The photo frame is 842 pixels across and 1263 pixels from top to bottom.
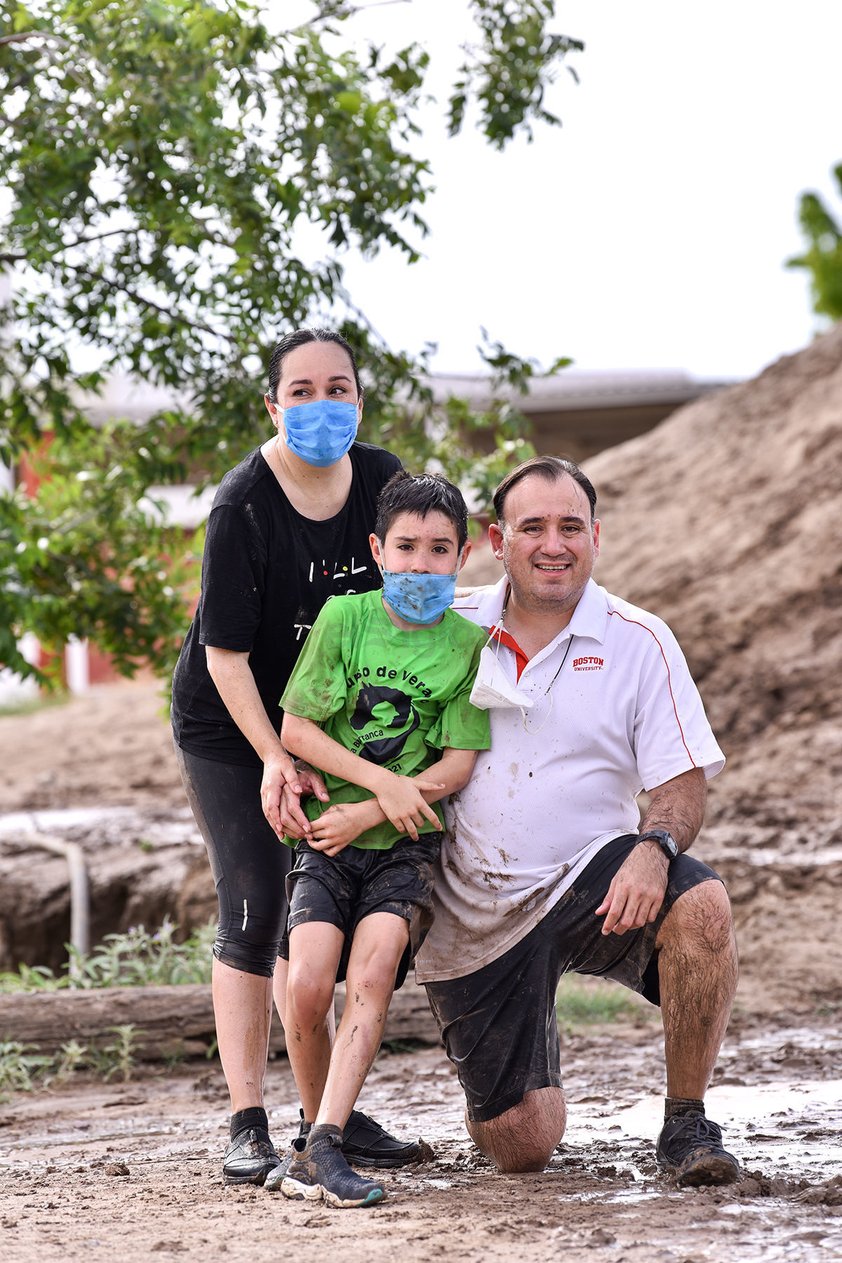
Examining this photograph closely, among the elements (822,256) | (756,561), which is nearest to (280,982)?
(756,561)

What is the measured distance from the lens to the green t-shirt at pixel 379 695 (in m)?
3.69

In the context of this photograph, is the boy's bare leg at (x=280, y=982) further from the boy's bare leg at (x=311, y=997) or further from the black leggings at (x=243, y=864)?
the boy's bare leg at (x=311, y=997)

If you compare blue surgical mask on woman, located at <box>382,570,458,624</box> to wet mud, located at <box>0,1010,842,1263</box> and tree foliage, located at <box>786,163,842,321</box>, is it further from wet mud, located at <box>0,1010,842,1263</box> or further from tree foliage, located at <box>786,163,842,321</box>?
tree foliage, located at <box>786,163,842,321</box>

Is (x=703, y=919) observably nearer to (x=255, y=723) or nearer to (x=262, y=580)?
A: (x=255, y=723)

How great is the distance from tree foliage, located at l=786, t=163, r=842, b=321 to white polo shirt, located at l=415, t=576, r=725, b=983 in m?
23.9

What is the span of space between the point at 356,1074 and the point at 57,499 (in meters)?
4.02

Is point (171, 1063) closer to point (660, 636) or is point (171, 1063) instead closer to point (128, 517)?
point (128, 517)

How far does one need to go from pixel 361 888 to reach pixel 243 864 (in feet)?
1.39

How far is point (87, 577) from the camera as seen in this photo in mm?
6883

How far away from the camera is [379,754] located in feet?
12.1

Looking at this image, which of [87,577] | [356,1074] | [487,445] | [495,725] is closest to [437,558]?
[495,725]

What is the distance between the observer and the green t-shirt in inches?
145

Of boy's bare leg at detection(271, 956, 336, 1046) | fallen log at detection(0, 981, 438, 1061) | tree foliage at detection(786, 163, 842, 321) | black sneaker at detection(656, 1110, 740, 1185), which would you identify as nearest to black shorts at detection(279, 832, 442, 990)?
boy's bare leg at detection(271, 956, 336, 1046)

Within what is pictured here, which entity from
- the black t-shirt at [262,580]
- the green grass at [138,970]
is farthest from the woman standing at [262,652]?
the green grass at [138,970]
